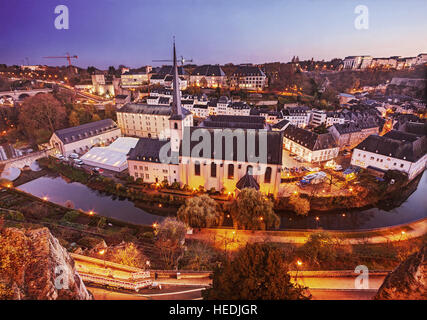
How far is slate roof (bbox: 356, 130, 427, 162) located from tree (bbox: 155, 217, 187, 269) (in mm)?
30222

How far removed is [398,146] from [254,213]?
2585cm

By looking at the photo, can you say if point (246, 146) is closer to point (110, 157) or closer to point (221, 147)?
point (221, 147)

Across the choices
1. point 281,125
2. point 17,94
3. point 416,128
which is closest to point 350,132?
point 416,128

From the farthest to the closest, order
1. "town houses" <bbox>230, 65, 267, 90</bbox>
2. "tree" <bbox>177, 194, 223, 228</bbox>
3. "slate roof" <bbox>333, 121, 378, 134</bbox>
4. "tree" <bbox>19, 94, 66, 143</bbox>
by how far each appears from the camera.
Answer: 1. "town houses" <bbox>230, 65, 267, 90</bbox>
2. "tree" <bbox>19, 94, 66, 143</bbox>
3. "slate roof" <bbox>333, 121, 378, 134</bbox>
4. "tree" <bbox>177, 194, 223, 228</bbox>

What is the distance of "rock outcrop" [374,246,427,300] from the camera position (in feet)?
22.1

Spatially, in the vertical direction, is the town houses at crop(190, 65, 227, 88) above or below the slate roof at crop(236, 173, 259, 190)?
above

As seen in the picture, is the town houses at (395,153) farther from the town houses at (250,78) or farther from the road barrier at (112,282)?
the town houses at (250,78)

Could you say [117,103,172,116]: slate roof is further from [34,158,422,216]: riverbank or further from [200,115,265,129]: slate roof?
[34,158,422,216]: riverbank

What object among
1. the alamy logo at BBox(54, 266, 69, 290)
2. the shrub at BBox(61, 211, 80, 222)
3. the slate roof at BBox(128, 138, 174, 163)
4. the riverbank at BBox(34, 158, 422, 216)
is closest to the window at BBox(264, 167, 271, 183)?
the riverbank at BBox(34, 158, 422, 216)

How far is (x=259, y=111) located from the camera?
5050cm

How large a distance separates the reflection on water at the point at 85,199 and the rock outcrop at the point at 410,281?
20.0 m

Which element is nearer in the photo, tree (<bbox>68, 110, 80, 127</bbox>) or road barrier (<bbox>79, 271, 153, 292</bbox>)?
road barrier (<bbox>79, 271, 153, 292</bbox>)

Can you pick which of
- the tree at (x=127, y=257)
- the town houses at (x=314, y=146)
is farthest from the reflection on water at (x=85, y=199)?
the town houses at (x=314, y=146)

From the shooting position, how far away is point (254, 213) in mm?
18438
